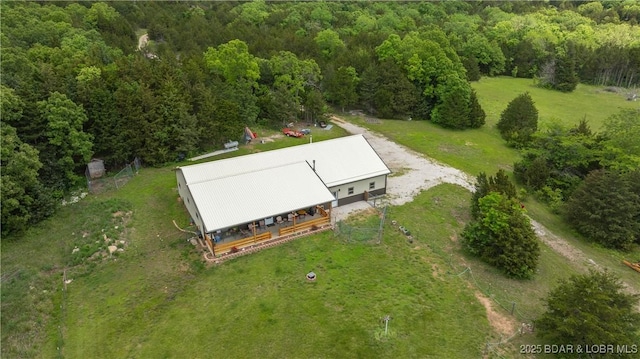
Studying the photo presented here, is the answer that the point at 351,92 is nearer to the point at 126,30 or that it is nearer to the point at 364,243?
the point at 364,243

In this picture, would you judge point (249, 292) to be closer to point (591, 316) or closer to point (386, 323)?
point (386, 323)

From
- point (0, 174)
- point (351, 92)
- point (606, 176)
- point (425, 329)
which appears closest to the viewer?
point (425, 329)

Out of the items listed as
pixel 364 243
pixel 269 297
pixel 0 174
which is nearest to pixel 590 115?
pixel 364 243

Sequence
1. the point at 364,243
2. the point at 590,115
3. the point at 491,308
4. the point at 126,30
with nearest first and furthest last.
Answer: the point at 491,308 < the point at 364,243 < the point at 590,115 < the point at 126,30

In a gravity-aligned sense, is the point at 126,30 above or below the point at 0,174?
above

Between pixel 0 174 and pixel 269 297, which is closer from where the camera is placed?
pixel 269 297

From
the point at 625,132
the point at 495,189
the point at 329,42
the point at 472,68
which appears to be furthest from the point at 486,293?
the point at 472,68

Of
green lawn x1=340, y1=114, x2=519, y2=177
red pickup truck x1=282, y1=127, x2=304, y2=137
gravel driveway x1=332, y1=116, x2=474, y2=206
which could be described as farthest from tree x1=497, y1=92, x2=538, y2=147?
red pickup truck x1=282, y1=127, x2=304, y2=137

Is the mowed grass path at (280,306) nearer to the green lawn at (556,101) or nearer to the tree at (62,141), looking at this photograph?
the tree at (62,141)
